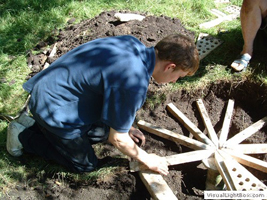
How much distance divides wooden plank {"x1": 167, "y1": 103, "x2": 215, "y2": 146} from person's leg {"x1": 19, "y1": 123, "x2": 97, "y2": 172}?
49.2 inches

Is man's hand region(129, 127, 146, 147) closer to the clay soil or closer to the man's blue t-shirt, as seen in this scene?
the clay soil

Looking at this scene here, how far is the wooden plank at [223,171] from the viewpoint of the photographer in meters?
2.57

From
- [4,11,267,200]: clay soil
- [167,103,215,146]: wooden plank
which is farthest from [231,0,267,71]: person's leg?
[167,103,215,146]: wooden plank

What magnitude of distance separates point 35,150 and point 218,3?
4.67 m

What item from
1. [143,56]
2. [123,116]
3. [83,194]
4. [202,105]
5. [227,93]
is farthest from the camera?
[227,93]

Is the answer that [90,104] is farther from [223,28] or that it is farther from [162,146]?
[223,28]

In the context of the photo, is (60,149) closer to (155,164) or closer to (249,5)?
(155,164)

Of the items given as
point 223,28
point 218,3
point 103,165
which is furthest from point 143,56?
point 218,3

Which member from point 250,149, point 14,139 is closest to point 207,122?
point 250,149

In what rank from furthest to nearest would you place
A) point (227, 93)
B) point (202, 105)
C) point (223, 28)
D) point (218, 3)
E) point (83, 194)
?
point (218, 3) < point (223, 28) < point (227, 93) < point (202, 105) < point (83, 194)

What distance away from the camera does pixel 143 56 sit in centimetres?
200

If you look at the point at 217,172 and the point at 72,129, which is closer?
the point at 72,129

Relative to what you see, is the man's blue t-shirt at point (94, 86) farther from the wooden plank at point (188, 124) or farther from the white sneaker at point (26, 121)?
the wooden plank at point (188, 124)

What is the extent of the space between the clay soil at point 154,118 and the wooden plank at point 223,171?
40 cm
